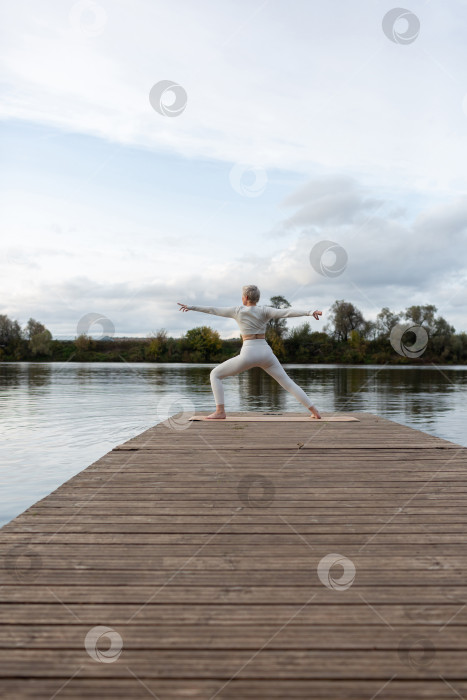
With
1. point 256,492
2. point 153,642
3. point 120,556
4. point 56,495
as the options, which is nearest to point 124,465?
point 56,495

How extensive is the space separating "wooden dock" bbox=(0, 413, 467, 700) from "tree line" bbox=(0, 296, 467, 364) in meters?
84.2

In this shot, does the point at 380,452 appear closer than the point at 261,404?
Yes

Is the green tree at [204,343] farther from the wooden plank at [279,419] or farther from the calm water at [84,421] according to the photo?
the wooden plank at [279,419]

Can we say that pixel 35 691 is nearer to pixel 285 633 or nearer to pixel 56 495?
pixel 285 633

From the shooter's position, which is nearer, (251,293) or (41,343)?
(251,293)

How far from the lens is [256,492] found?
487 centimetres

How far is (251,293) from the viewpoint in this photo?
8688mm

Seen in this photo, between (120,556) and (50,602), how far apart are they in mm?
650

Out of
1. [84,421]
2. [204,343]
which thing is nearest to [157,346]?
[204,343]

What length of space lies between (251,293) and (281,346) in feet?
272

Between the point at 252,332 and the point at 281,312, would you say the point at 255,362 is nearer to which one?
the point at 252,332

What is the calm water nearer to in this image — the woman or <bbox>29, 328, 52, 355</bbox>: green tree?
the woman

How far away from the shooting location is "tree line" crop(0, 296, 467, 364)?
306 feet

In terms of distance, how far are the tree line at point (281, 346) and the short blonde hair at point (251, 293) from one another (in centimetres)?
8005
